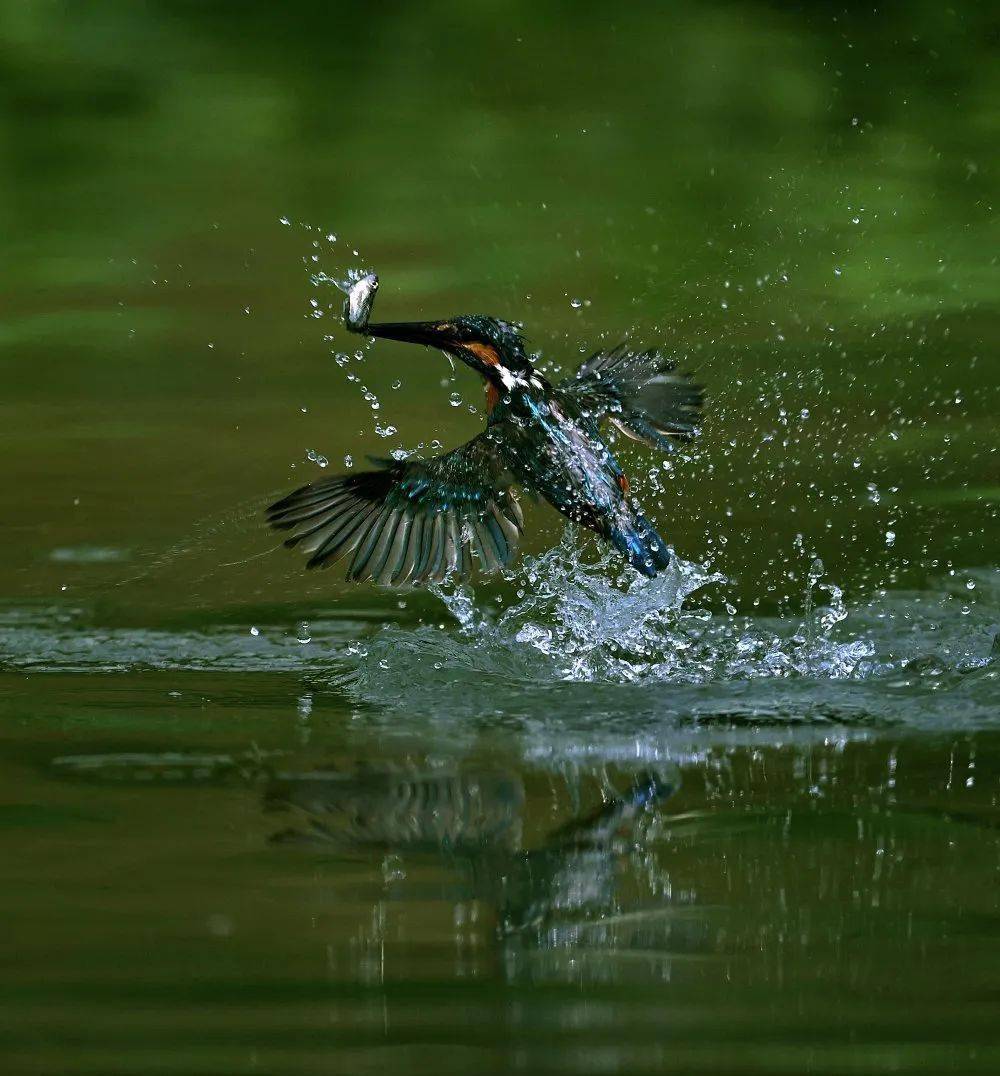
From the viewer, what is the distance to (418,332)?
4.89 metres

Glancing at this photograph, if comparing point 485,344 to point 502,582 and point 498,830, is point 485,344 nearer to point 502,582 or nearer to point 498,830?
point 502,582

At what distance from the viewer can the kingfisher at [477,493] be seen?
15.6 ft

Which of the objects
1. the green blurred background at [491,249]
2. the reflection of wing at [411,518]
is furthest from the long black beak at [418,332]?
the green blurred background at [491,249]

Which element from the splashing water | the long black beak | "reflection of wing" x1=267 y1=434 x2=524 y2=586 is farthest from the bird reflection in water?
the long black beak

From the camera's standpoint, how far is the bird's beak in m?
4.80

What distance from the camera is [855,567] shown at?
5895mm

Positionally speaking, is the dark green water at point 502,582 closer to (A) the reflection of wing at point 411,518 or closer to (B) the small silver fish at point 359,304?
(A) the reflection of wing at point 411,518

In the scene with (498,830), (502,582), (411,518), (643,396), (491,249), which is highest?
(491,249)

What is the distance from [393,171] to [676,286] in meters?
1.80

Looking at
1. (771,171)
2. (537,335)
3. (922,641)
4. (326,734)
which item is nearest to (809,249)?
(771,171)

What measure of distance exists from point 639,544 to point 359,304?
962 millimetres

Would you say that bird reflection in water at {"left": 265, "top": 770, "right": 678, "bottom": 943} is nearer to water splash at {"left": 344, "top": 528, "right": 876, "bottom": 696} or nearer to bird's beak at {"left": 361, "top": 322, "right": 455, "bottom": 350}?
water splash at {"left": 344, "top": 528, "right": 876, "bottom": 696}

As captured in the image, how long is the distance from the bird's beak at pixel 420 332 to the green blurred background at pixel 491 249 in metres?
1.19

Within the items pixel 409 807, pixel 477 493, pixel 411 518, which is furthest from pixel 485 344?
pixel 409 807
